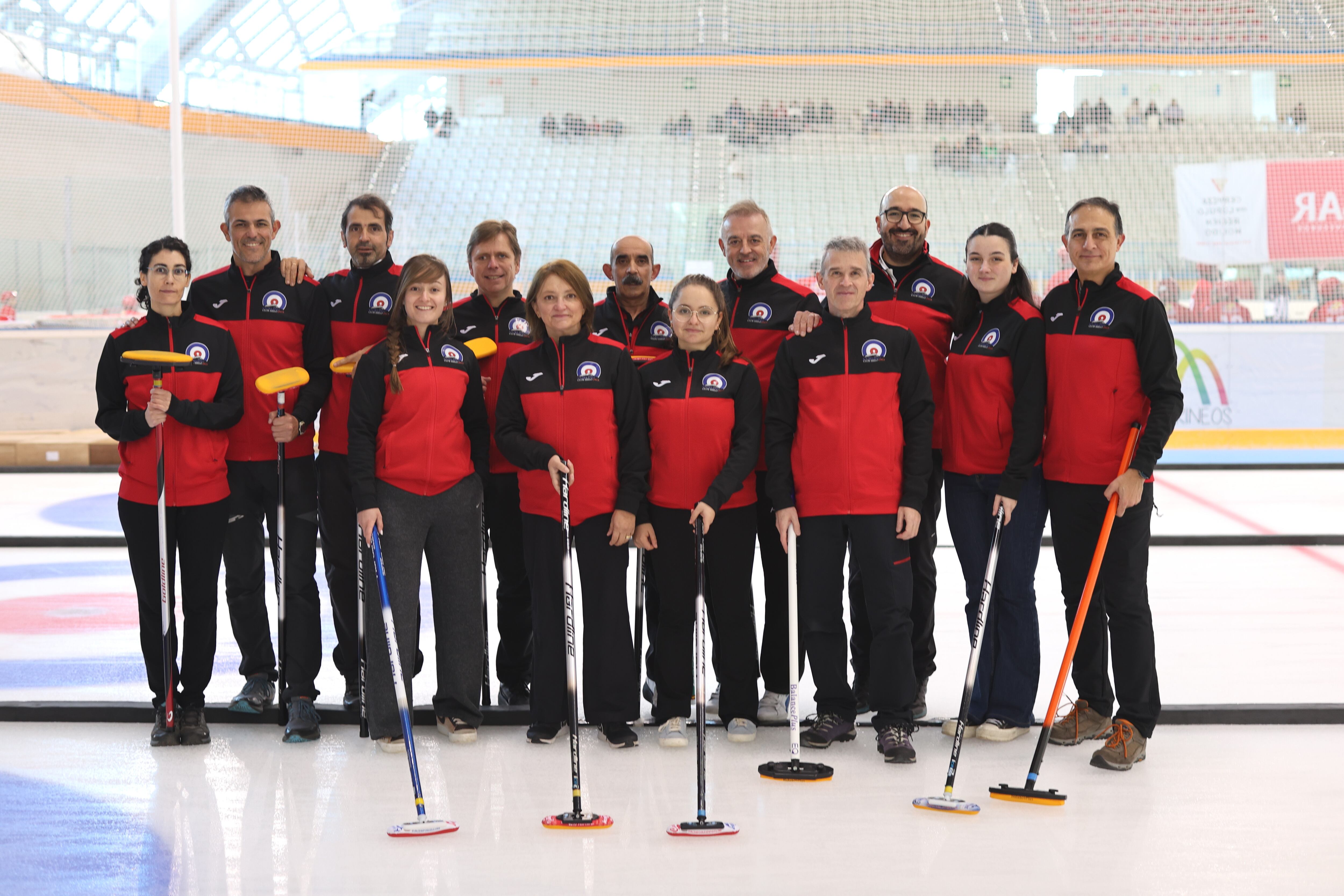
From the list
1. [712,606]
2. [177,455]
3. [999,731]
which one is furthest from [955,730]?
[177,455]

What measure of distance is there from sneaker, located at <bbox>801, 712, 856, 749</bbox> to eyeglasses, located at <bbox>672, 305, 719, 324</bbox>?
1156mm

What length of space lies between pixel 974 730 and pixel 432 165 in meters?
10.8

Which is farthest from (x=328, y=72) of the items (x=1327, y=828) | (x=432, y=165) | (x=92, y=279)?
(x=1327, y=828)

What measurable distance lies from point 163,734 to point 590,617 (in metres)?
1.27

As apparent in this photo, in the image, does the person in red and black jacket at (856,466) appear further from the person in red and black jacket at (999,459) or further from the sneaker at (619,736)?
the sneaker at (619,736)

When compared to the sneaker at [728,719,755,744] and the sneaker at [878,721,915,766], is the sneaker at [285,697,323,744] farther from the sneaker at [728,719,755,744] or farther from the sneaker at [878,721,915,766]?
the sneaker at [878,721,915,766]

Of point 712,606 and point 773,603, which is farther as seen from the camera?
point 773,603

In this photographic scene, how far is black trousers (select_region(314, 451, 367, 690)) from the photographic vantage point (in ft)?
11.6

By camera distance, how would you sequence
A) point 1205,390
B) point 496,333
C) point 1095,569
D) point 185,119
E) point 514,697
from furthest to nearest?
point 185,119 < point 1205,390 < point 514,697 < point 496,333 < point 1095,569

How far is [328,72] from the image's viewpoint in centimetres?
1216

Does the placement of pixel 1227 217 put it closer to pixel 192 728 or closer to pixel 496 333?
pixel 496 333

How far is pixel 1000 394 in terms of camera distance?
3.32 m

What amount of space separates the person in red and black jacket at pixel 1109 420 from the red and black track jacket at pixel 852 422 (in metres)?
0.38

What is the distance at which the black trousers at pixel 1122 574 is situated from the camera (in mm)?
3242
